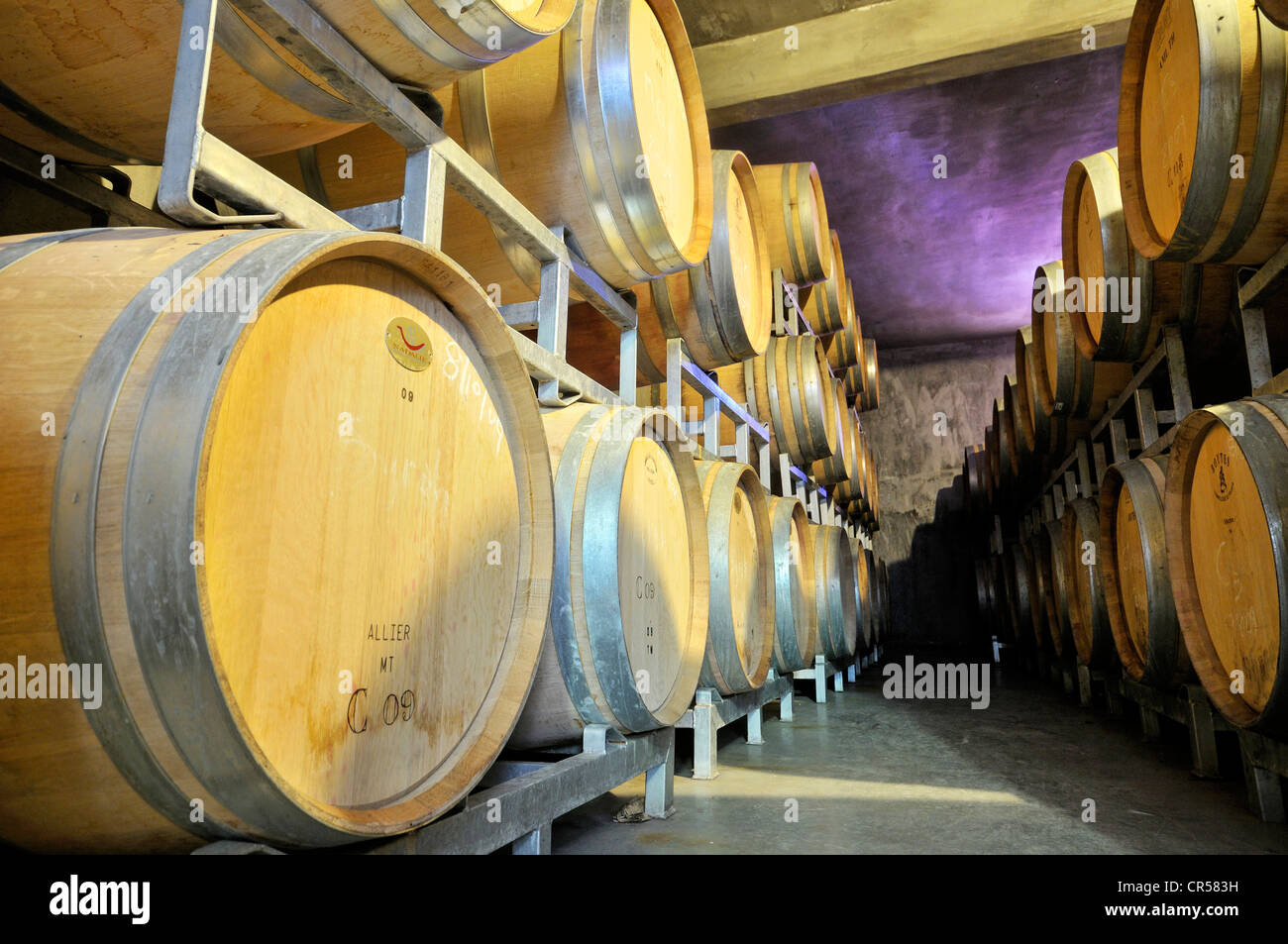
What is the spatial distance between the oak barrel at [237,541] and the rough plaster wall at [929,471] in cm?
1363

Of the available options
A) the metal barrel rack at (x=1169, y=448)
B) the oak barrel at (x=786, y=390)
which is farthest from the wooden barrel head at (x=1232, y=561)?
the oak barrel at (x=786, y=390)

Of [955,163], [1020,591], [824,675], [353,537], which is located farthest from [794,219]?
[353,537]

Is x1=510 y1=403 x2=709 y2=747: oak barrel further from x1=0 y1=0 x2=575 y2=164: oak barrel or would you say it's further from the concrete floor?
x1=0 y1=0 x2=575 y2=164: oak barrel

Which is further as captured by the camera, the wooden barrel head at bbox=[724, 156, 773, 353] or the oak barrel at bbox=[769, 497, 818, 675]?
the oak barrel at bbox=[769, 497, 818, 675]

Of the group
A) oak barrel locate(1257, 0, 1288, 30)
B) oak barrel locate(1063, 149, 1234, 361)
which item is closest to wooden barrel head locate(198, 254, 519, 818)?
oak barrel locate(1257, 0, 1288, 30)

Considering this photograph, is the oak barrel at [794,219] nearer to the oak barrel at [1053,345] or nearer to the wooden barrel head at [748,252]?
the wooden barrel head at [748,252]

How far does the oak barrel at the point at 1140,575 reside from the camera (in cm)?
335

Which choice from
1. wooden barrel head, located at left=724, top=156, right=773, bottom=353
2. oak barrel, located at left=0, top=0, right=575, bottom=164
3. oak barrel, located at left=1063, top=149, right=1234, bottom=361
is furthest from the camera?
wooden barrel head, located at left=724, top=156, right=773, bottom=353

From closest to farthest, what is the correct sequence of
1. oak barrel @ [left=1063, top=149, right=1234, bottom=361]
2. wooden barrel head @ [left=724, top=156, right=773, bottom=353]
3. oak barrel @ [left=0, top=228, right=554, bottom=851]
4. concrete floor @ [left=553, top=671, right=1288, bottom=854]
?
oak barrel @ [left=0, top=228, right=554, bottom=851], concrete floor @ [left=553, top=671, right=1288, bottom=854], oak barrel @ [left=1063, top=149, right=1234, bottom=361], wooden barrel head @ [left=724, top=156, right=773, bottom=353]

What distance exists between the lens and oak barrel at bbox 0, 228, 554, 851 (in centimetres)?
93

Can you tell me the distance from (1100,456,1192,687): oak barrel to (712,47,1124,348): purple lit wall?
5.40 metres

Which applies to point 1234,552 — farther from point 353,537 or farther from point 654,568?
point 353,537
